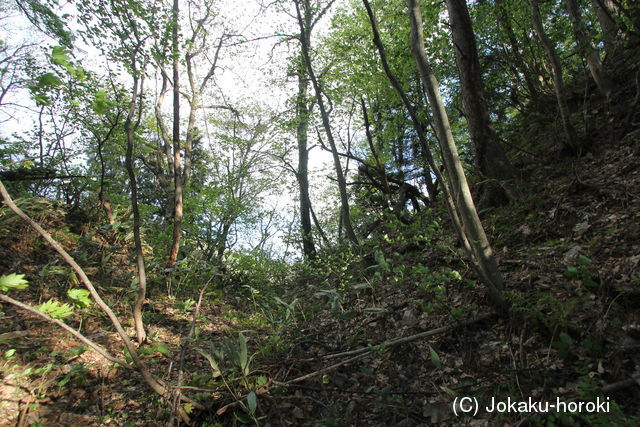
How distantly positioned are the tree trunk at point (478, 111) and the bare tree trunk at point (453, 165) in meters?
2.56

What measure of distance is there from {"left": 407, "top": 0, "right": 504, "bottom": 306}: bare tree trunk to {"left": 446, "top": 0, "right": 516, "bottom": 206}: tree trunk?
8.39 feet

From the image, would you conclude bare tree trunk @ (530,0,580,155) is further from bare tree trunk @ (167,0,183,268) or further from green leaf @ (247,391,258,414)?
bare tree trunk @ (167,0,183,268)

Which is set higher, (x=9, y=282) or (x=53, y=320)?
(x=9, y=282)

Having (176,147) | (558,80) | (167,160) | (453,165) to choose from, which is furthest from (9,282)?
(167,160)

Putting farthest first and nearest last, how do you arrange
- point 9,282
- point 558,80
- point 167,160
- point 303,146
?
point 303,146 < point 167,160 < point 558,80 < point 9,282

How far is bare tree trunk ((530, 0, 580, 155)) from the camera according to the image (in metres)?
4.10

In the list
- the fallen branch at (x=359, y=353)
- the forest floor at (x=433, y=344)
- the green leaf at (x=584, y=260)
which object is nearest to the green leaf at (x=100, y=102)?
the forest floor at (x=433, y=344)

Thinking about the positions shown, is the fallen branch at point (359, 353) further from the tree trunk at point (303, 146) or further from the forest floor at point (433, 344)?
the tree trunk at point (303, 146)

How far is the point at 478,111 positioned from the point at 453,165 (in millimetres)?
2881

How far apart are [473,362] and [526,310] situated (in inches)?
23.5

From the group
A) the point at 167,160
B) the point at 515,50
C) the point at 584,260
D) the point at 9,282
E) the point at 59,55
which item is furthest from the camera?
the point at 167,160

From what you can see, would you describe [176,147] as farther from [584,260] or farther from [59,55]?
[584,260]

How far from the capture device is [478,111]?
4.84 metres

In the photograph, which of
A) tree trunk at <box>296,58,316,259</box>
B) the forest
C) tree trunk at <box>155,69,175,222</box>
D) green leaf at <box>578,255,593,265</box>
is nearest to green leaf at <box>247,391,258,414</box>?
the forest
